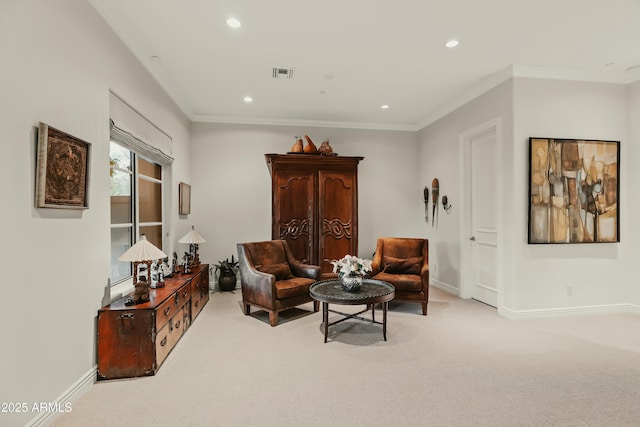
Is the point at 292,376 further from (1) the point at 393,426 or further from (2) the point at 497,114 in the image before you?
(2) the point at 497,114

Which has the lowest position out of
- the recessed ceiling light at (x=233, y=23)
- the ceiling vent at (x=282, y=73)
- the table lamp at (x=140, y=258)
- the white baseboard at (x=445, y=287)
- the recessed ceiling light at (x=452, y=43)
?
the white baseboard at (x=445, y=287)

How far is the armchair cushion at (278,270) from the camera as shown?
13.2ft

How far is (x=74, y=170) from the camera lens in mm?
2143

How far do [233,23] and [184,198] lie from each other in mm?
2818

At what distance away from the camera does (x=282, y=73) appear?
155 inches

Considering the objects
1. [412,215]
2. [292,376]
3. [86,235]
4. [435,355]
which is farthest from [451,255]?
[86,235]

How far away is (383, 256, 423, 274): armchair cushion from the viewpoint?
431 centimetres

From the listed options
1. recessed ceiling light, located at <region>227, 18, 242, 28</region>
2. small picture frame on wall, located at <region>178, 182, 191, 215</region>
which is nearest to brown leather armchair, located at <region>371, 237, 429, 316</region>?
small picture frame on wall, located at <region>178, 182, 191, 215</region>

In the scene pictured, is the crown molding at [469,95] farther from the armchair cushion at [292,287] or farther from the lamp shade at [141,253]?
the lamp shade at [141,253]

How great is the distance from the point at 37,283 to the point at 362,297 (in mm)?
2420

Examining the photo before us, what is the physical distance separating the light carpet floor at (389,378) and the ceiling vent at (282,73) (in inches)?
117

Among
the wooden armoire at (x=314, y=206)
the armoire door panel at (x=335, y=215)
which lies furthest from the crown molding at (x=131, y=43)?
the armoire door panel at (x=335, y=215)

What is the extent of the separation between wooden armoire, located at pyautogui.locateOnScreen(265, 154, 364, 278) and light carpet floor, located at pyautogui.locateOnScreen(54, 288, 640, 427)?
1.63m

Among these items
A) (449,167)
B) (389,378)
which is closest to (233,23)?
(389,378)
